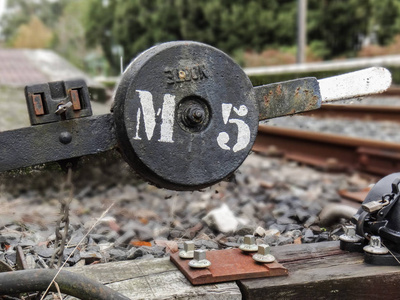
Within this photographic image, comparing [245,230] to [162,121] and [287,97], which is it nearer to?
[287,97]

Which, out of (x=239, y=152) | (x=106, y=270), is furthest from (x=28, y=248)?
(x=239, y=152)

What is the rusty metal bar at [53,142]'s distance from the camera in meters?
1.33

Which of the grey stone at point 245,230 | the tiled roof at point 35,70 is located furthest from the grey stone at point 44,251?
the tiled roof at point 35,70

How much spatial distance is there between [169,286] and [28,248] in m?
0.69

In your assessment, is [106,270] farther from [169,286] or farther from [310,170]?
[310,170]

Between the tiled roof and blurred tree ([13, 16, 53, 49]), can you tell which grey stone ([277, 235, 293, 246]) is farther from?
blurred tree ([13, 16, 53, 49])

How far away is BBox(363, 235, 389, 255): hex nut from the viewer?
165cm

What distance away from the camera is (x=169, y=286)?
4.99ft

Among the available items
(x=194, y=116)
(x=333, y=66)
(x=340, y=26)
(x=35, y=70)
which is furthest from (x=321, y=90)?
(x=340, y=26)

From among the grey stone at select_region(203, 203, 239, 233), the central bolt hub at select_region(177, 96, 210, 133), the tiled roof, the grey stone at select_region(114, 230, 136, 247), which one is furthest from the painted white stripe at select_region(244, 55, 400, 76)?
the central bolt hub at select_region(177, 96, 210, 133)

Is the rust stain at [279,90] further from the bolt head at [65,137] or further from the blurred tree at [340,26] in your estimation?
the blurred tree at [340,26]

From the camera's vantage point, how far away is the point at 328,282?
1555mm

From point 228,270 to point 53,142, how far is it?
0.66 meters

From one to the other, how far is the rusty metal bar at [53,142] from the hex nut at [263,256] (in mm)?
610
